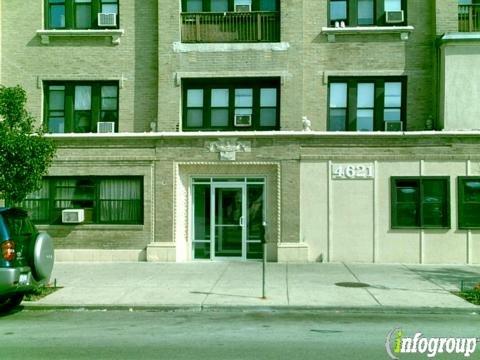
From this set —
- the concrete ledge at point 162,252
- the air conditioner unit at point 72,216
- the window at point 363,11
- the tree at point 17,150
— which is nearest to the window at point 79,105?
the air conditioner unit at point 72,216

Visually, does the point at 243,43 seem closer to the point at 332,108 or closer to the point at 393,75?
the point at 332,108

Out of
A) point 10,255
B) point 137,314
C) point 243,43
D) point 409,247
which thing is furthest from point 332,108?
point 10,255

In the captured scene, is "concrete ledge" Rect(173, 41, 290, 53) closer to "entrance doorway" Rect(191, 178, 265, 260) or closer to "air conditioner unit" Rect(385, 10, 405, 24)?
"air conditioner unit" Rect(385, 10, 405, 24)

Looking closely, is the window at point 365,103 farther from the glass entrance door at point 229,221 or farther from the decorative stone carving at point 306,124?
the glass entrance door at point 229,221

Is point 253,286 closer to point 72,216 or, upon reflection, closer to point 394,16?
point 72,216

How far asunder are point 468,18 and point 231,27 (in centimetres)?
714

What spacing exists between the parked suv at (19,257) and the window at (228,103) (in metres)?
8.34

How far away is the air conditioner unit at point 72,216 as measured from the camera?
60.9ft

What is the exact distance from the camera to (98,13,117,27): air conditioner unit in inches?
755

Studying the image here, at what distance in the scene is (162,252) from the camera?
18516 mm

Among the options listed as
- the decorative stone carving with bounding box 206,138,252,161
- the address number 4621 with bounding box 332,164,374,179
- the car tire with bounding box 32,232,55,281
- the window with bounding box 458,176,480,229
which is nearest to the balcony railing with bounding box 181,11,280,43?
the decorative stone carving with bounding box 206,138,252,161

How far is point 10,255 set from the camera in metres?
10.5

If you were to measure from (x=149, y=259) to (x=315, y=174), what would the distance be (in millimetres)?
5519

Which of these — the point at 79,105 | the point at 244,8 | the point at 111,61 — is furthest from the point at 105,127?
the point at 244,8
